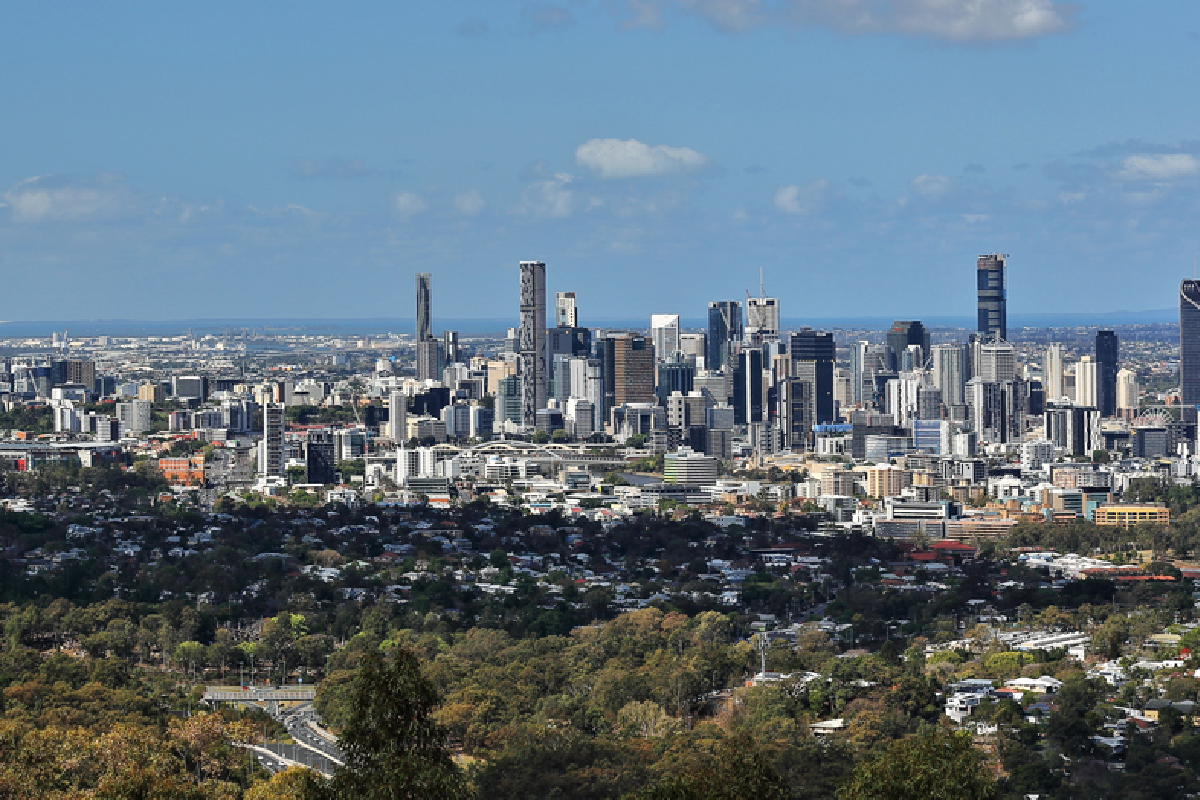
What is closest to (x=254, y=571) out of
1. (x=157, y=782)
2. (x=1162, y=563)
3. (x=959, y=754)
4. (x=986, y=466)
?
(x=1162, y=563)

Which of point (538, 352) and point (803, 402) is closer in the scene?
point (803, 402)

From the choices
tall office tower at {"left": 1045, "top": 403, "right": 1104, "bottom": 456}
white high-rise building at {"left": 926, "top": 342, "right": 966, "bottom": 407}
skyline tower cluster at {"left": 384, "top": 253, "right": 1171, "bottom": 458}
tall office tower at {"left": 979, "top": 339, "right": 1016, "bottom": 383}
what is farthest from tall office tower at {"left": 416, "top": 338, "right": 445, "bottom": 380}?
tall office tower at {"left": 1045, "top": 403, "right": 1104, "bottom": 456}

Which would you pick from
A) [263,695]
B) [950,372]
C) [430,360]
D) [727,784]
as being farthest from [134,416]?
[727,784]

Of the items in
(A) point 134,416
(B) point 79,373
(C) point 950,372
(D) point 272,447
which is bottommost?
(D) point 272,447

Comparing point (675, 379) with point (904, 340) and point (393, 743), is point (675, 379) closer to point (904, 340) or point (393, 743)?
point (904, 340)

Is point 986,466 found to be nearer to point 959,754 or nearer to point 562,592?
point 562,592

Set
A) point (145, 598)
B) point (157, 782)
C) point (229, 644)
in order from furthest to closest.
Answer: point (145, 598), point (229, 644), point (157, 782)
